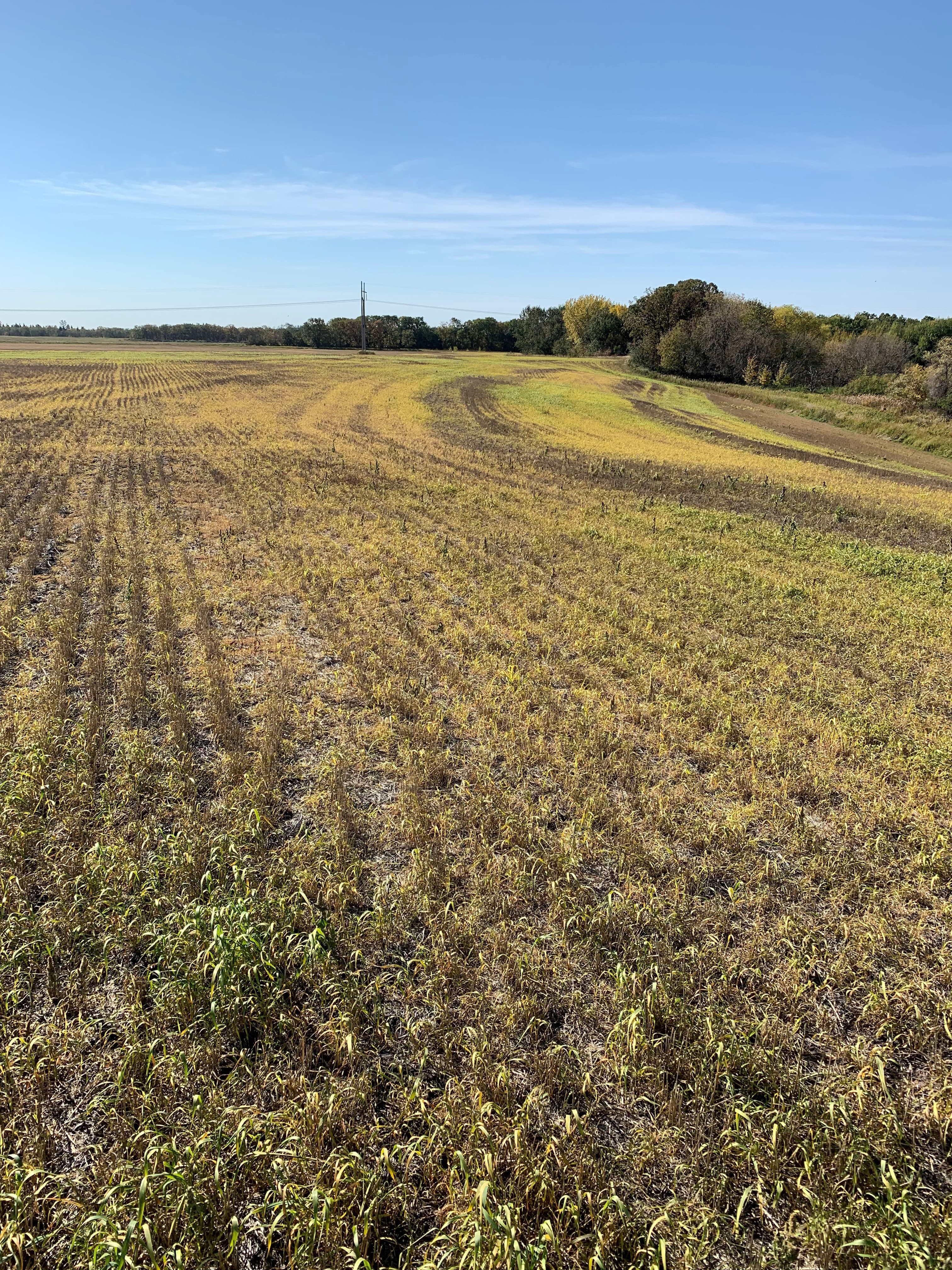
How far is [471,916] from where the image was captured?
489 cm

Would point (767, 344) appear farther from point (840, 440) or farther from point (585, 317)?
point (585, 317)

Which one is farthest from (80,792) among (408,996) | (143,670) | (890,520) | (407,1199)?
(890,520)

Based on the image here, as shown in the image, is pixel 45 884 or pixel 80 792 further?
pixel 80 792

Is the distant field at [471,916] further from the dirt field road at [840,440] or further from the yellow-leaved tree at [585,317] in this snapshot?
the yellow-leaved tree at [585,317]

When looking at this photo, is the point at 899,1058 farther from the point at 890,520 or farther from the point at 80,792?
the point at 890,520

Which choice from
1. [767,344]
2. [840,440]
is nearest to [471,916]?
[840,440]

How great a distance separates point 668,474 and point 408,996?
22.8 meters

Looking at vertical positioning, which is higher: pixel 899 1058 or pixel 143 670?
pixel 143 670

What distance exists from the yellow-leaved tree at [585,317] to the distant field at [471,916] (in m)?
86.6

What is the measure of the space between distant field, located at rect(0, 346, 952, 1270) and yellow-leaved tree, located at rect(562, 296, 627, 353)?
284 feet

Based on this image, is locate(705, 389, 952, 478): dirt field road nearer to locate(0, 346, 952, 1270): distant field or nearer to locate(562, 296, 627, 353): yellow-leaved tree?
locate(0, 346, 952, 1270): distant field

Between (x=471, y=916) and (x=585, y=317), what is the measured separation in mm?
110968

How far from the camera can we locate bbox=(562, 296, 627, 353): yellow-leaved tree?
8850 centimetres

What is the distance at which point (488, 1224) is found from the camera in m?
2.95
